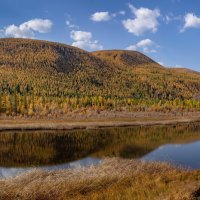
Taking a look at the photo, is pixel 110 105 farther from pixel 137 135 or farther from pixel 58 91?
pixel 137 135

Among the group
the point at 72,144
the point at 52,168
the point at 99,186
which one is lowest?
the point at 52,168

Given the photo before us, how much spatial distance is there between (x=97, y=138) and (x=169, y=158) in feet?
70.1

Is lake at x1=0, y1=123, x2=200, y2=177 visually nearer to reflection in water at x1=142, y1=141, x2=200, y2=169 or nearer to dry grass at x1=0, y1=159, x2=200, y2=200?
reflection in water at x1=142, y1=141, x2=200, y2=169

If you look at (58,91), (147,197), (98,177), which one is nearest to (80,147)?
(98,177)

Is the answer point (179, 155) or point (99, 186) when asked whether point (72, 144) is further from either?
point (99, 186)

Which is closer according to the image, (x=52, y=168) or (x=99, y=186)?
(x=99, y=186)

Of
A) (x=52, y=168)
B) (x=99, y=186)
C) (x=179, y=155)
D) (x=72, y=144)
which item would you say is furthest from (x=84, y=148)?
(x=99, y=186)

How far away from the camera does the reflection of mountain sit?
147 feet

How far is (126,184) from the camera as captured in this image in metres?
22.8

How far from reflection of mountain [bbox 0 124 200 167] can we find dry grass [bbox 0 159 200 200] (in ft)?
52.5

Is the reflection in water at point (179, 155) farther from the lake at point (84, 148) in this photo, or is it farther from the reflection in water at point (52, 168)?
the reflection in water at point (52, 168)

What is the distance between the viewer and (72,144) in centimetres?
5772

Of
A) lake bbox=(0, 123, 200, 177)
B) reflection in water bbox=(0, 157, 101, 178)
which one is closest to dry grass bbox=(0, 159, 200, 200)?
reflection in water bbox=(0, 157, 101, 178)

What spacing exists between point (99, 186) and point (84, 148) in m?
30.5
